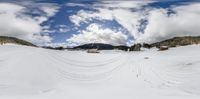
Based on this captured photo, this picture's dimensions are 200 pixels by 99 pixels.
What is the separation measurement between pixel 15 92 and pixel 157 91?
9.39 meters

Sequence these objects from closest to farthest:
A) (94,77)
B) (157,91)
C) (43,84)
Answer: (157,91) → (43,84) → (94,77)

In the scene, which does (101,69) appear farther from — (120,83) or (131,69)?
(120,83)

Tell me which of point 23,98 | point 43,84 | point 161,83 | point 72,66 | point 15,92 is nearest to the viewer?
point 23,98

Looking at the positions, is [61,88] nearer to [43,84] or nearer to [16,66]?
[43,84]

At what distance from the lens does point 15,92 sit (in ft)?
70.3

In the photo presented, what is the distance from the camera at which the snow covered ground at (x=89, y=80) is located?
21.4 metres

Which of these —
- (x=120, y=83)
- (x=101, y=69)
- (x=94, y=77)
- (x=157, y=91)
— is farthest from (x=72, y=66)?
(x=157, y=91)

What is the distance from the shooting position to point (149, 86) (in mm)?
25625

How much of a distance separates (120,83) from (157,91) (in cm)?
463

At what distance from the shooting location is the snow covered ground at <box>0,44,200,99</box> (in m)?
21.4

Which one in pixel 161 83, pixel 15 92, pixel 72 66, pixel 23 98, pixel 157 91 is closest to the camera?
pixel 23 98

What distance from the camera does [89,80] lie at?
2769cm

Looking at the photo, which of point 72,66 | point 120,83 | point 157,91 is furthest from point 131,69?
point 157,91

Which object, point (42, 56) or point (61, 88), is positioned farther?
point (42, 56)
